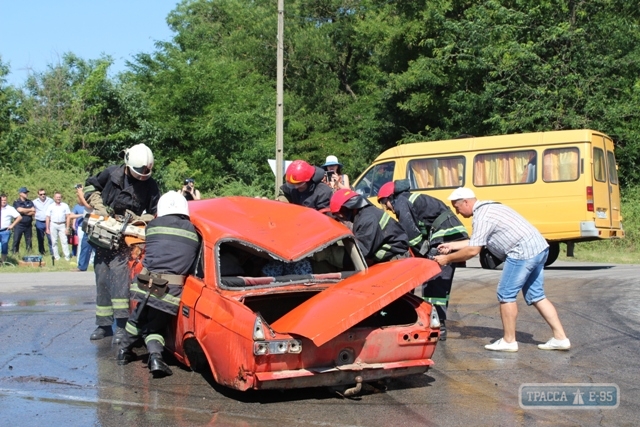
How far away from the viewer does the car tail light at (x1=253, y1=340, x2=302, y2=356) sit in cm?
591

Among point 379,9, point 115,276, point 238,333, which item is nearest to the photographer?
point 238,333

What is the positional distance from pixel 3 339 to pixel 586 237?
42.6 ft

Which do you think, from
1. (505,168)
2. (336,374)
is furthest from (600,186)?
(336,374)

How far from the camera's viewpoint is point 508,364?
7.73m

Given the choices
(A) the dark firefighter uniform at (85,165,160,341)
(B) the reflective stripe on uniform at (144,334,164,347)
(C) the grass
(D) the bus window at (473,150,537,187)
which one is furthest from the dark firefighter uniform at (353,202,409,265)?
(D) the bus window at (473,150,537,187)

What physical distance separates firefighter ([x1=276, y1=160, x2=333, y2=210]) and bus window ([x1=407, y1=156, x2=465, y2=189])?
1027cm

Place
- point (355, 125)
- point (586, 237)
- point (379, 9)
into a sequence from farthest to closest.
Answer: point (355, 125) < point (379, 9) < point (586, 237)

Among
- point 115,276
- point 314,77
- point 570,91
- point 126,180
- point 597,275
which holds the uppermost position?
point 314,77

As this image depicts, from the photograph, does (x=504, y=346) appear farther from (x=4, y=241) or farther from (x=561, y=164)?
(x=4, y=241)

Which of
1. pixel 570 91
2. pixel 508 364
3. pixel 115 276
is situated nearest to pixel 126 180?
pixel 115 276

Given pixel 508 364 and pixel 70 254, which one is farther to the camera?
pixel 70 254

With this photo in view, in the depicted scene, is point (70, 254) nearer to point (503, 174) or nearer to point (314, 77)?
point (503, 174)

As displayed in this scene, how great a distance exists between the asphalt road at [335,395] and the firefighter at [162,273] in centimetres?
36

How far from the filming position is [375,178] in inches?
800
